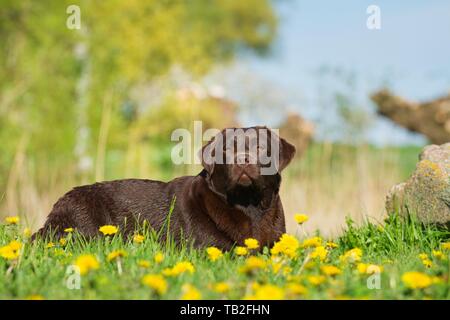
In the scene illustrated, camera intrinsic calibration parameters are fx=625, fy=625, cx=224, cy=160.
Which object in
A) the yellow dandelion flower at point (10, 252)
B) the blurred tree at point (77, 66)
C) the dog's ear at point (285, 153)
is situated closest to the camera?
the yellow dandelion flower at point (10, 252)

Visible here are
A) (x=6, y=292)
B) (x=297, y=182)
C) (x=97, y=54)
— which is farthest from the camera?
(x=97, y=54)

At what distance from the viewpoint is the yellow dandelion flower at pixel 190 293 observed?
8.44 ft

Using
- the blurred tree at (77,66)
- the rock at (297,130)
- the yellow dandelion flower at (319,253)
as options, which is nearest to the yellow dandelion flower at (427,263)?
the yellow dandelion flower at (319,253)

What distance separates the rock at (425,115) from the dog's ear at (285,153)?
889cm

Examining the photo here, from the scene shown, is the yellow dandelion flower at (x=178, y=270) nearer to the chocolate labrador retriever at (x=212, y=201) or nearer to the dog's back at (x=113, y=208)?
the chocolate labrador retriever at (x=212, y=201)

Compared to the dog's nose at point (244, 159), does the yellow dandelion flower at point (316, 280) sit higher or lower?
lower

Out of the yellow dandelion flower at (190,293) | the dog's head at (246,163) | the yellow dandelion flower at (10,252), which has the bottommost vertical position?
→ the yellow dandelion flower at (190,293)

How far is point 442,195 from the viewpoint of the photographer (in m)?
4.56
